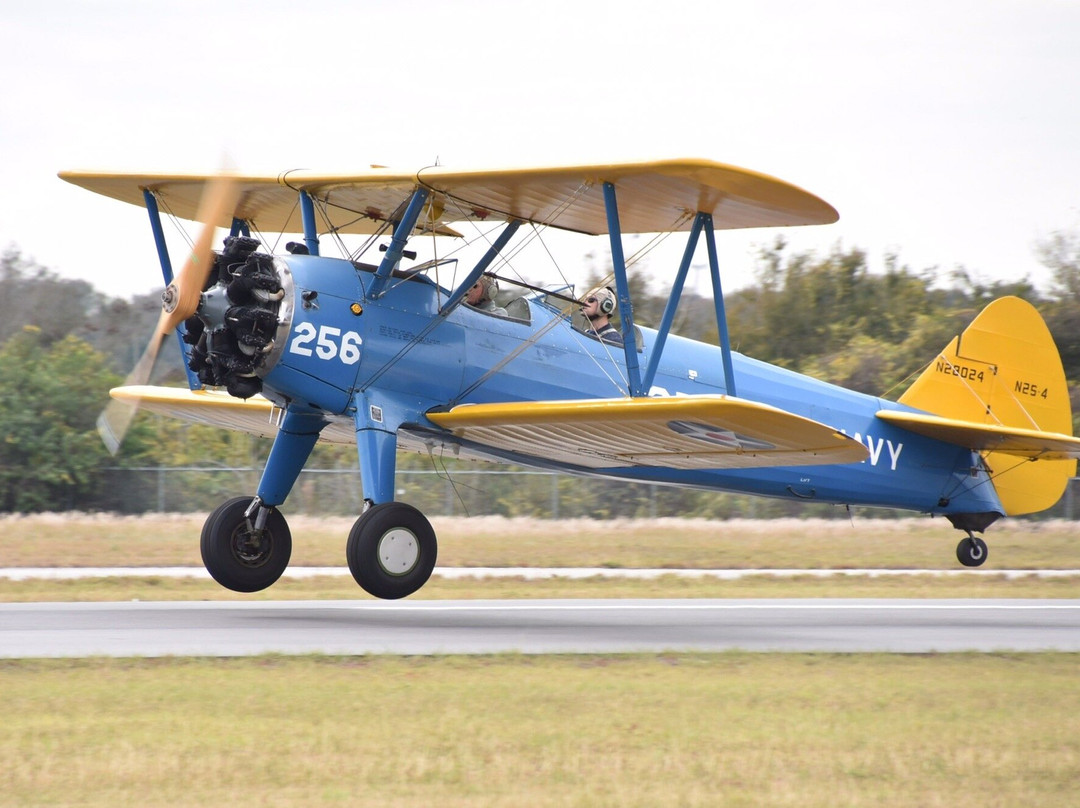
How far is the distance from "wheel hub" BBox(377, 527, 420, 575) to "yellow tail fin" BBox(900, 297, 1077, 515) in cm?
751

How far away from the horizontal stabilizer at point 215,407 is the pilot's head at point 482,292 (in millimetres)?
1923

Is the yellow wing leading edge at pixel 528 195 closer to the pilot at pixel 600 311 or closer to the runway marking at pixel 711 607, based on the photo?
the pilot at pixel 600 311

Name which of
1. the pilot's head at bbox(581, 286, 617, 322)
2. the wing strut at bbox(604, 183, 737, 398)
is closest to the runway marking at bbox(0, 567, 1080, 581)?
the pilot's head at bbox(581, 286, 617, 322)

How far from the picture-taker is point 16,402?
28.6 meters

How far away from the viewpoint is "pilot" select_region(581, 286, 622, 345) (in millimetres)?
12208

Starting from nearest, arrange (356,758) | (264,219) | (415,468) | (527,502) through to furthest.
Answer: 1. (356,758)
2. (264,219)
3. (527,502)
4. (415,468)

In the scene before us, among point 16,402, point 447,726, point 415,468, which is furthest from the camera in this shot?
point 415,468

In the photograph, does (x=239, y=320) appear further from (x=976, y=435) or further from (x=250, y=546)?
(x=976, y=435)

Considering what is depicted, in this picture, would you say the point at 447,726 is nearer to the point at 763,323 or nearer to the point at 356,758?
the point at 356,758

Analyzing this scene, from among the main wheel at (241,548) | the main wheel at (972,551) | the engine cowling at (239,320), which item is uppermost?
the engine cowling at (239,320)

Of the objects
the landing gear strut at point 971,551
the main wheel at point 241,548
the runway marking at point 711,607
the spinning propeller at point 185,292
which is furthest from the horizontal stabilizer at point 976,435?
the spinning propeller at point 185,292

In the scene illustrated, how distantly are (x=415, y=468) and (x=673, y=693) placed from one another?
916 inches

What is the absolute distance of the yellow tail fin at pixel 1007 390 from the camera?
15.3 m

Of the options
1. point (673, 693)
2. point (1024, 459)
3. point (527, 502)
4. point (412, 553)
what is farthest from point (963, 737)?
point (527, 502)
